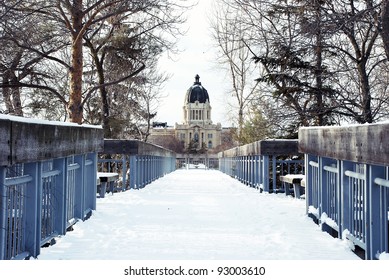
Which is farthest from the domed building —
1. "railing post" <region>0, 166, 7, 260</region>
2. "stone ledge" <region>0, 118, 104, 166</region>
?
"railing post" <region>0, 166, 7, 260</region>

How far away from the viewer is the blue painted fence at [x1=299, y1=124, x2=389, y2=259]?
164 inches

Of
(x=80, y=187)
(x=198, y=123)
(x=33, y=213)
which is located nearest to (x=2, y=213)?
(x=33, y=213)

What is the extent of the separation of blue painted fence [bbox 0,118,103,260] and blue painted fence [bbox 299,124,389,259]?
2.79 meters

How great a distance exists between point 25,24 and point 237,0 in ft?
17.1

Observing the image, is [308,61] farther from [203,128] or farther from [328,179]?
[203,128]

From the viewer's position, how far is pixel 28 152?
411 centimetres

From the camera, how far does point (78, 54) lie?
506 inches

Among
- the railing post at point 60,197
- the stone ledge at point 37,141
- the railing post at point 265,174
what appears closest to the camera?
the stone ledge at point 37,141

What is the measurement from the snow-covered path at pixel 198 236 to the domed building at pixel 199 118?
11815cm

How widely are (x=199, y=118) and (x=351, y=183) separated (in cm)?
12794

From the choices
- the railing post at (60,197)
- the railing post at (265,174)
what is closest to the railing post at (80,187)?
the railing post at (60,197)

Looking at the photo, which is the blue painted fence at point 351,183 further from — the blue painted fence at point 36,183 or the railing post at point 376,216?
the blue painted fence at point 36,183

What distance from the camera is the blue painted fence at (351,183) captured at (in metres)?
4.16

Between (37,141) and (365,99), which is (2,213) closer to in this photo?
(37,141)
